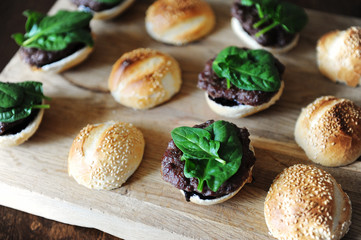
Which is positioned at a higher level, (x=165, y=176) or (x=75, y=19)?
(x=75, y=19)

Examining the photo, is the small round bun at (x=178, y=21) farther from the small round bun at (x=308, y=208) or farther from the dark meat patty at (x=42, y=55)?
the small round bun at (x=308, y=208)

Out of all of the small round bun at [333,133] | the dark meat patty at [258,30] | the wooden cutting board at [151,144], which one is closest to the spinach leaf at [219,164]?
the wooden cutting board at [151,144]

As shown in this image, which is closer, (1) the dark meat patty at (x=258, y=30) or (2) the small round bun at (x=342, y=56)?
(2) the small round bun at (x=342, y=56)

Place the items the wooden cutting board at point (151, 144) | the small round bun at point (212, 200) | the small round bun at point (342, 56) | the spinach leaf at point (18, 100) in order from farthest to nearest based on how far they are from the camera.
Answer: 1. the small round bun at point (342, 56)
2. the spinach leaf at point (18, 100)
3. the wooden cutting board at point (151, 144)
4. the small round bun at point (212, 200)

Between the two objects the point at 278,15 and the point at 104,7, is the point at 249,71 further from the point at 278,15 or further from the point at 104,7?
the point at 104,7

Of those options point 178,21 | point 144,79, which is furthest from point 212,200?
point 178,21

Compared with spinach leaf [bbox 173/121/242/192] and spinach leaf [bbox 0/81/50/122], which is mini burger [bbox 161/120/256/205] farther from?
spinach leaf [bbox 0/81/50/122]

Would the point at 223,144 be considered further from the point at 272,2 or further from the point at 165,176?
the point at 272,2

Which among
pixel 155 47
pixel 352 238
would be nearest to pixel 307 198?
pixel 352 238
